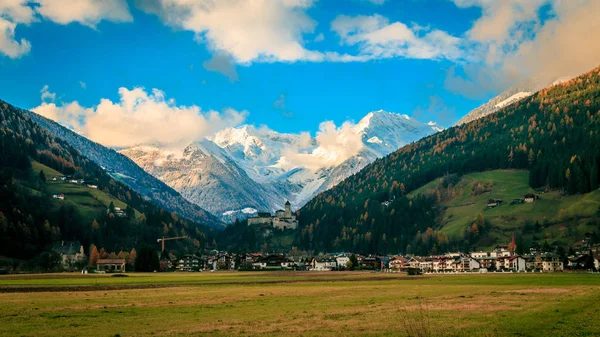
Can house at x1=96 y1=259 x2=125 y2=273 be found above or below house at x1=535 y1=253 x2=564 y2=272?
below

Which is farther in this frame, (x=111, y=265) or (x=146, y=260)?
(x=111, y=265)

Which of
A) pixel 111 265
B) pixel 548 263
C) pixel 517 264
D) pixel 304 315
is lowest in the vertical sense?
pixel 111 265

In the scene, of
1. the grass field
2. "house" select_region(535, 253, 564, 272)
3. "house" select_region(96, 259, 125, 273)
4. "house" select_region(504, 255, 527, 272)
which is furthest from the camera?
"house" select_region(504, 255, 527, 272)

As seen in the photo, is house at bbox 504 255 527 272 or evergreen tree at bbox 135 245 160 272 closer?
evergreen tree at bbox 135 245 160 272

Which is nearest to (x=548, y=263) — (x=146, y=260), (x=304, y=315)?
(x=146, y=260)

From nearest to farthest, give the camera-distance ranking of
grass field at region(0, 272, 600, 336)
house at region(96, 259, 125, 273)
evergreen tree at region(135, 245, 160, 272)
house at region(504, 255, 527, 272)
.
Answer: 1. grass field at region(0, 272, 600, 336)
2. evergreen tree at region(135, 245, 160, 272)
3. house at region(96, 259, 125, 273)
4. house at region(504, 255, 527, 272)

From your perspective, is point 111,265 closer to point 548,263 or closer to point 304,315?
point 548,263

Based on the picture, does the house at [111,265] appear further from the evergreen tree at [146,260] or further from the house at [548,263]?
the house at [548,263]

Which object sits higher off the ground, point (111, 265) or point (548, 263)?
point (548, 263)

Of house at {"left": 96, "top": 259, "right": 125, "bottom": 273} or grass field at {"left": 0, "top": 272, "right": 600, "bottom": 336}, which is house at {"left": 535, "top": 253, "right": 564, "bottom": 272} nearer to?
house at {"left": 96, "top": 259, "right": 125, "bottom": 273}

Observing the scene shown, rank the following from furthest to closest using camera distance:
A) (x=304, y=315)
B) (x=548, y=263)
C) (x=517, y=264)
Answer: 1. (x=517, y=264)
2. (x=548, y=263)
3. (x=304, y=315)

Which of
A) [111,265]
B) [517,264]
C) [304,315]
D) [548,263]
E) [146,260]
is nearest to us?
[304,315]


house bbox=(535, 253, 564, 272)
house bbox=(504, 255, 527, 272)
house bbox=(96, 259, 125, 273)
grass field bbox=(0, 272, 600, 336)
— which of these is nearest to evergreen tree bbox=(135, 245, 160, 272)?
house bbox=(96, 259, 125, 273)

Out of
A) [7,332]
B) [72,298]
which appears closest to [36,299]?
[72,298]
